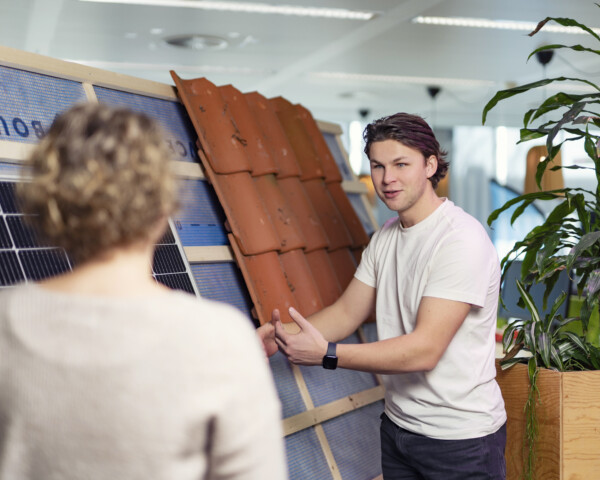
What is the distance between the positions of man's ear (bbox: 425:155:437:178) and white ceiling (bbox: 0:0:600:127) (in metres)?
3.62

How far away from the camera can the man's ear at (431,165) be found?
1945 millimetres

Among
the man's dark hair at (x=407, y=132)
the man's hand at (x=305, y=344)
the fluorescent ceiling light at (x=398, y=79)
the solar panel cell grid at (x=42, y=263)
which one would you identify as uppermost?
the fluorescent ceiling light at (x=398, y=79)

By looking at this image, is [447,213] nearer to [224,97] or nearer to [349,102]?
[224,97]

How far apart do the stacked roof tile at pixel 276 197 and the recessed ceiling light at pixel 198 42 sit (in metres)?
4.02

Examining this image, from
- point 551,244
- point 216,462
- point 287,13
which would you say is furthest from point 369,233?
point 287,13

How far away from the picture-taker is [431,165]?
77.0 inches

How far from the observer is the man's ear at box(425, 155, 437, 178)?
76.6 inches

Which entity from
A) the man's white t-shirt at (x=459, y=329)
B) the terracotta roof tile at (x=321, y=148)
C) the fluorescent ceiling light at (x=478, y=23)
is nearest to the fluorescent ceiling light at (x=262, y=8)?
the fluorescent ceiling light at (x=478, y=23)

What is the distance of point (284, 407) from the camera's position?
83.1 inches

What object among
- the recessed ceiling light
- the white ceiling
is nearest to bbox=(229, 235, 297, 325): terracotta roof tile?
the white ceiling

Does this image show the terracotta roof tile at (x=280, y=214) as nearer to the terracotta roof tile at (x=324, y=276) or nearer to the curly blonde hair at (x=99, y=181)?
the terracotta roof tile at (x=324, y=276)

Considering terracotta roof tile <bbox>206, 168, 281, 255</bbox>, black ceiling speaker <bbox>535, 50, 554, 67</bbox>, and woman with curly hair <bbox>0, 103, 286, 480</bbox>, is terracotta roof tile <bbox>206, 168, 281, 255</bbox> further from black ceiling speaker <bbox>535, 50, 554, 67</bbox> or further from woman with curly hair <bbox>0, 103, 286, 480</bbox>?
black ceiling speaker <bbox>535, 50, 554, 67</bbox>

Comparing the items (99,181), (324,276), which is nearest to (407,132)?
(324,276)

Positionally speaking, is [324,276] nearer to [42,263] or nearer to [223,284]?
[223,284]
